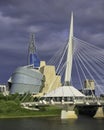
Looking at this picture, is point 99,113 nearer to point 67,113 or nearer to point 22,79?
point 67,113

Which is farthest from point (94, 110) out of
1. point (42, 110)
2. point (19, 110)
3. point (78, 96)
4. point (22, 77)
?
point (22, 77)

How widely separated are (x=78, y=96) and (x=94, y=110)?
9420mm

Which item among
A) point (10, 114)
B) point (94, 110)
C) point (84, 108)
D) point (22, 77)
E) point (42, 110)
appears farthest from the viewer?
point (22, 77)

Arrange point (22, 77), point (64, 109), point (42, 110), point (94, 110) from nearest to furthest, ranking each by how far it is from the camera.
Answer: point (64, 109), point (42, 110), point (94, 110), point (22, 77)

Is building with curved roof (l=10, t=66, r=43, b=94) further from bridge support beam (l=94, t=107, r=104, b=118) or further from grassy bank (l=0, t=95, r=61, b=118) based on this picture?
bridge support beam (l=94, t=107, r=104, b=118)

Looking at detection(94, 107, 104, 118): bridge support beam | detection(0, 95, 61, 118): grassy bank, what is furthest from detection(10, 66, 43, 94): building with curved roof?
detection(94, 107, 104, 118): bridge support beam

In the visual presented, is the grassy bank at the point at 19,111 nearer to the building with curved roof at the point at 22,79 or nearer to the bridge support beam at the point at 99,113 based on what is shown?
the bridge support beam at the point at 99,113

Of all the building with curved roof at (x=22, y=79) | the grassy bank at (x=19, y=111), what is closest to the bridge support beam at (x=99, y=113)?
the grassy bank at (x=19, y=111)

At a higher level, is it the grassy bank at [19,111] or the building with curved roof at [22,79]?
the building with curved roof at [22,79]

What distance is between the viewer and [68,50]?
386 ft

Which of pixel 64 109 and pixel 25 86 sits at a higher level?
pixel 25 86

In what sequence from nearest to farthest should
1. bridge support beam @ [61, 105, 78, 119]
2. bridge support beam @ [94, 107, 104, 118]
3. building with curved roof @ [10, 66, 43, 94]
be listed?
1. bridge support beam @ [61, 105, 78, 119]
2. bridge support beam @ [94, 107, 104, 118]
3. building with curved roof @ [10, 66, 43, 94]

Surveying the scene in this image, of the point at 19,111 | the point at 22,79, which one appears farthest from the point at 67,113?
the point at 22,79

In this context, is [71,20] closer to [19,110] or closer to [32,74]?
[19,110]
